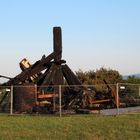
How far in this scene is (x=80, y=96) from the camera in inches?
1204

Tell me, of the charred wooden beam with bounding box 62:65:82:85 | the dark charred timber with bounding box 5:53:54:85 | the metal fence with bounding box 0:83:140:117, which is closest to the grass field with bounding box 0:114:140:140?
the metal fence with bounding box 0:83:140:117

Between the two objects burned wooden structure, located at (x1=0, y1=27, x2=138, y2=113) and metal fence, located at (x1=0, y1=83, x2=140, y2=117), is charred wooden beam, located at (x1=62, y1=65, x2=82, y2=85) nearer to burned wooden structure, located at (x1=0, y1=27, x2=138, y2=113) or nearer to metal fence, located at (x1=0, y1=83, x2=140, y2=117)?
burned wooden structure, located at (x1=0, y1=27, x2=138, y2=113)

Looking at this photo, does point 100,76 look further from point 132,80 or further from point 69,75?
point 69,75

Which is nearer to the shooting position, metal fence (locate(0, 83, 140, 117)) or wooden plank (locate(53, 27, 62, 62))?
metal fence (locate(0, 83, 140, 117))

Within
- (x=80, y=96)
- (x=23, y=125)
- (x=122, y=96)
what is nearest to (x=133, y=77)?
(x=122, y=96)

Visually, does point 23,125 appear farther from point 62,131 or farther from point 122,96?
point 122,96

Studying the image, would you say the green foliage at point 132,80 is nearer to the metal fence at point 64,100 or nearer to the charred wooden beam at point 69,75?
the charred wooden beam at point 69,75

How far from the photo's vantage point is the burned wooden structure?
1200 inches

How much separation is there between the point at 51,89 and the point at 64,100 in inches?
82.9

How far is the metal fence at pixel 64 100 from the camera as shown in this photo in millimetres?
29784

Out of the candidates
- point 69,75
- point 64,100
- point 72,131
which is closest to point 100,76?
point 69,75

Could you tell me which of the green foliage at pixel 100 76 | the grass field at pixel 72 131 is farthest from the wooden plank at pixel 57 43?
the green foliage at pixel 100 76

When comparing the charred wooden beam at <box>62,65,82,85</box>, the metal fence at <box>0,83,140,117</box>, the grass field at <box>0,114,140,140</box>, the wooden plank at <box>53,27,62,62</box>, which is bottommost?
the grass field at <box>0,114,140,140</box>

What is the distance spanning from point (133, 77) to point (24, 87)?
36435mm
